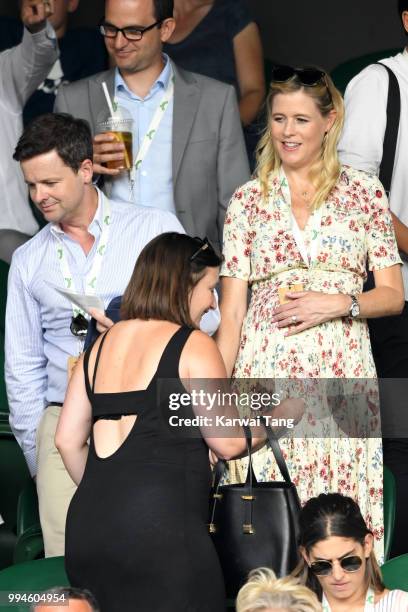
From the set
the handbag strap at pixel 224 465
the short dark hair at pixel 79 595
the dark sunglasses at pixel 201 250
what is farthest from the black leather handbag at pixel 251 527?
the dark sunglasses at pixel 201 250

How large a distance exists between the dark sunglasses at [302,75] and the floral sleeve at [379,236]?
438mm

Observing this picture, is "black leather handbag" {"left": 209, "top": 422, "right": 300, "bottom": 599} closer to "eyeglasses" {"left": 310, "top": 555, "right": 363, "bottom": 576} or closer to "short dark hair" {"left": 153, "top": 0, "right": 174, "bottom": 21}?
"eyeglasses" {"left": 310, "top": 555, "right": 363, "bottom": 576}

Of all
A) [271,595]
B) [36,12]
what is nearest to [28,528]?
[271,595]

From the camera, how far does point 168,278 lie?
426cm

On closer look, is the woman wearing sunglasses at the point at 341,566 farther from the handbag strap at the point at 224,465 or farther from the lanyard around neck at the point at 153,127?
the lanyard around neck at the point at 153,127

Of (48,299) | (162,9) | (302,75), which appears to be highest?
(162,9)

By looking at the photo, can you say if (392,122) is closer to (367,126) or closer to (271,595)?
(367,126)

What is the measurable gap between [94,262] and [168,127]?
0.98 meters

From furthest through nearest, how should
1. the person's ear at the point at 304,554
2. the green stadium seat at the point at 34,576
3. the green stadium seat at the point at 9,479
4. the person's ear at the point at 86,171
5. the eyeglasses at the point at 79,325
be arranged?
1. the green stadium seat at the point at 9,479
2. the person's ear at the point at 86,171
3. the eyeglasses at the point at 79,325
4. the green stadium seat at the point at 34,576
5. the person's ear at the point at 304,554

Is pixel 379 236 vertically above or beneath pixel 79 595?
above

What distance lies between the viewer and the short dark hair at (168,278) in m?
4.26

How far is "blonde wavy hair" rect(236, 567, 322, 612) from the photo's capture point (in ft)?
13.5

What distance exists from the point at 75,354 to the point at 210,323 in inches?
21.6

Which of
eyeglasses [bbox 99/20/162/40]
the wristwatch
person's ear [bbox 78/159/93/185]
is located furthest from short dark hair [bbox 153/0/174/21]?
the wristwatch
